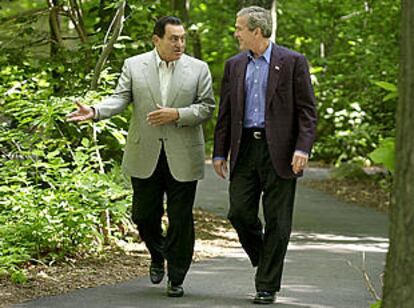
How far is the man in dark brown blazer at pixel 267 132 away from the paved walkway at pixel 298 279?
18.8 inches

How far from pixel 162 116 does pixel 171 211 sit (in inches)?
30.2

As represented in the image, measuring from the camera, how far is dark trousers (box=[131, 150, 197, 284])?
26.0 ft

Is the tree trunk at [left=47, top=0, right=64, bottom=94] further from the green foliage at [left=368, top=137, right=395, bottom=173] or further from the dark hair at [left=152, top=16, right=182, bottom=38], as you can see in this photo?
the green foliage at [left=368, top=137, right=395, bottom=173]

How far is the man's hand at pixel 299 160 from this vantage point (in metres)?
7.49

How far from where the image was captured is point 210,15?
84.9ft

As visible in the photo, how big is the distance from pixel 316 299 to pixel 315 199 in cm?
1039

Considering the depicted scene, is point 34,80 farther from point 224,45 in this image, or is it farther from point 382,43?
point 224,45

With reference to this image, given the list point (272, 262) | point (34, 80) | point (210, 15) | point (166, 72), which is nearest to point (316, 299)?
point (272, 262)

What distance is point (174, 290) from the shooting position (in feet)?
26.0

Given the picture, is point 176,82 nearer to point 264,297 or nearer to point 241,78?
point 241,78

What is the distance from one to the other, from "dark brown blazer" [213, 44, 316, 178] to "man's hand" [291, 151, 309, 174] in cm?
4

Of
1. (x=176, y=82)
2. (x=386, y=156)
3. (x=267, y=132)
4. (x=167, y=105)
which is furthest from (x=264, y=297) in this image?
(x=386, y=156)

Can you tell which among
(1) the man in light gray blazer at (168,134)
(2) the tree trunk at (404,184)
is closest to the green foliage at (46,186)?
(1) the man in light gray blazer at (168,134)

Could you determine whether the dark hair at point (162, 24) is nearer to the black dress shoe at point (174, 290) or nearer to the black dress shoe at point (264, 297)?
the black dress shoe at point (174, 290)
